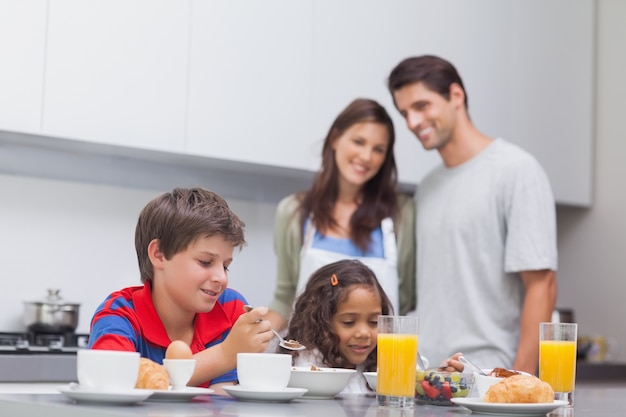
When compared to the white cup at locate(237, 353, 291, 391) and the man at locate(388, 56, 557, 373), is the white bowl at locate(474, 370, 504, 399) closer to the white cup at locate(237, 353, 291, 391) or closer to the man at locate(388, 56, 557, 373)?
the white cup at locate(237, 353, 291, 391)

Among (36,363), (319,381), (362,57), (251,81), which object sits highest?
(362,57)

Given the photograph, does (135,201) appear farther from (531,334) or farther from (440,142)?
(531,334)

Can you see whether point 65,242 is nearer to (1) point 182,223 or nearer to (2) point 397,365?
(1) point 182,223

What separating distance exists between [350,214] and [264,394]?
1519 mm

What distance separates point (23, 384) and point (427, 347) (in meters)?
1.10

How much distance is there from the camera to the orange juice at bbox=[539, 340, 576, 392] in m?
1.60

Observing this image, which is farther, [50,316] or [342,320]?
[50,316]

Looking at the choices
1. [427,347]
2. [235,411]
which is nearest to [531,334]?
[427,347]

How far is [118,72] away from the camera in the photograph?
2926mm

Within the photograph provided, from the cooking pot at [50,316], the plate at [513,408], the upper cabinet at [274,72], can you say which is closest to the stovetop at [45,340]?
the cooking pot at [50,316]

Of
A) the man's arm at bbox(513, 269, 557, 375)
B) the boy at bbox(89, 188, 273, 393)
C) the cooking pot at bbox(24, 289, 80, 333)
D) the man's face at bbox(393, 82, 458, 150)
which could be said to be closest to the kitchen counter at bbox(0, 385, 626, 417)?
the boy at bbox(89, 188, 273, 393)

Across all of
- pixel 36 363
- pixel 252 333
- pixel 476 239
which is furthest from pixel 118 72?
pixel 252 333

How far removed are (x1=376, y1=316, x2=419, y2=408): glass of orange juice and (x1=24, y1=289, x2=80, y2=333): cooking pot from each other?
1.64 meters

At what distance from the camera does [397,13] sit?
3.62m
